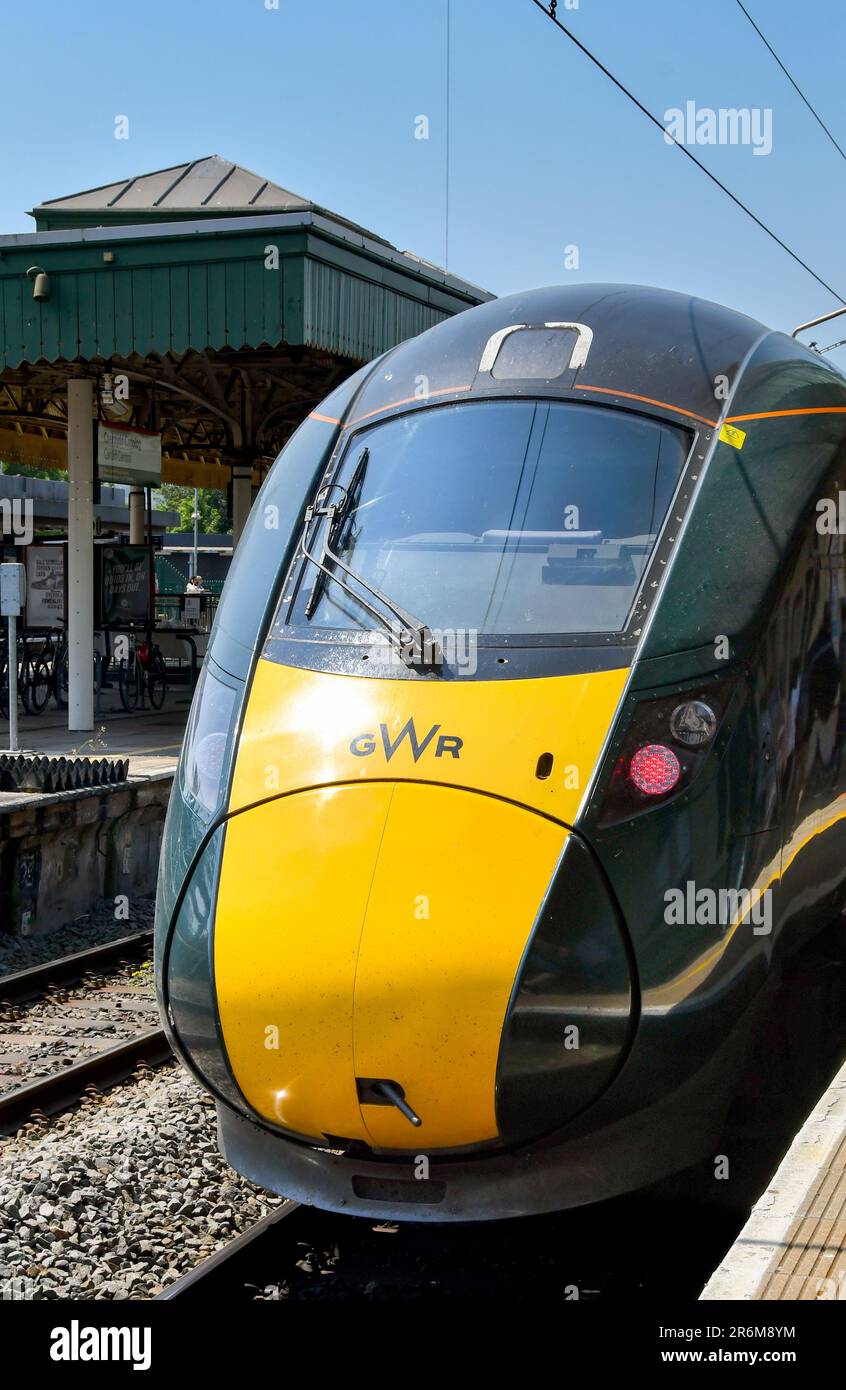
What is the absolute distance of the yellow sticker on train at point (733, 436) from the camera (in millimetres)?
4070

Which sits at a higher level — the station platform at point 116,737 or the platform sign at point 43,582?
the platform sign at point 43,582

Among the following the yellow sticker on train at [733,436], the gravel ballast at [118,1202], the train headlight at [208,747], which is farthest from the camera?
the gravel ballast at [118,1202]

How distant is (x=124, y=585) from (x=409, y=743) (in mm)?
14571

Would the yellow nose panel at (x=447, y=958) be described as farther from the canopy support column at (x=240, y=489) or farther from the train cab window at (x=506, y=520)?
the canopy support column at (x=240, y=489)

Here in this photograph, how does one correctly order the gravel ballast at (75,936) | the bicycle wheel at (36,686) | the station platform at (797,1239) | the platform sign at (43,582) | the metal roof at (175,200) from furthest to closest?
1. the bicycle wheel at (36,686)
2. the platform sign at (43,582)
3. the metal roof at (175,200)
4. the gravel ballast at (75,936)
5. the station platform at (797,1239)

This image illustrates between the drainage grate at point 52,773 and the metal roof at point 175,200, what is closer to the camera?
the drainage grate at point 52,773

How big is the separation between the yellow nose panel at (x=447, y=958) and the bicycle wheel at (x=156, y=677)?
54.1ft

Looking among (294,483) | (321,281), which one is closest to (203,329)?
(321,281)

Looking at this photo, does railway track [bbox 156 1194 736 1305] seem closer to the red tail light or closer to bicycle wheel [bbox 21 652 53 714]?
the red tail light

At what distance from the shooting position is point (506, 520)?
416 centimetres

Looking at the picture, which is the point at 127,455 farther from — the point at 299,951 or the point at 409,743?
the point at 299,951

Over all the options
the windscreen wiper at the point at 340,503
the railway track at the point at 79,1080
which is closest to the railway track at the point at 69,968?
the railway track at the point at 79,1080

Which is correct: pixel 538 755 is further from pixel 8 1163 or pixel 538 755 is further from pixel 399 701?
pixel 8 1163

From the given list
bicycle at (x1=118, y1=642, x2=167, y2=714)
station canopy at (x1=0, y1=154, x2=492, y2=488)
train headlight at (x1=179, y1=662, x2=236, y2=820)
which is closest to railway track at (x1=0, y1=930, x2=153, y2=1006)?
train headlight at (x1=179, y1=662, x2=236, y2=820)
